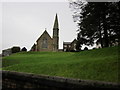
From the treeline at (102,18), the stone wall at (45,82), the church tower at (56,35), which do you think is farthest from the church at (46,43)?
the stone wall at (45,82)

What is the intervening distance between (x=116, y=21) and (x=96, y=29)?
106 inches

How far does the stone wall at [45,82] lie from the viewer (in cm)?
461

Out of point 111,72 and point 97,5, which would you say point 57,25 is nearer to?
point 97,5

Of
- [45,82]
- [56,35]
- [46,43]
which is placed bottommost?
[45,82]

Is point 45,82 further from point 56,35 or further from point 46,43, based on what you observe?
point 56,35

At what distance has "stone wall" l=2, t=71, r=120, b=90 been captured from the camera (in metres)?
4.61

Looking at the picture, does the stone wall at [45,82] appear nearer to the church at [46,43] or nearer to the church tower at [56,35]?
the church at [46,43]

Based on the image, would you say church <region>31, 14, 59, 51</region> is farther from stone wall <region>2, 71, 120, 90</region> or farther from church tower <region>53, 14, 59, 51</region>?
stone wall <region>2, 71, 120, 90</region>

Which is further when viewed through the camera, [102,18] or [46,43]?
[46,43]

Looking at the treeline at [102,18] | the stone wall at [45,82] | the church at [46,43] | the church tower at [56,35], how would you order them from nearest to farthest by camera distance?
the stone wall at [45,82]
the treeline at [102,18]
the church at [46,43]
the church tower at [56,35]

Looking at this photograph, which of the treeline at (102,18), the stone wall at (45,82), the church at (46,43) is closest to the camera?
the stone wall at (45,82)

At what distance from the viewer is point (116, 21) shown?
58.7 feet

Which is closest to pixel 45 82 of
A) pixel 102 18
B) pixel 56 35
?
pixel 102 18

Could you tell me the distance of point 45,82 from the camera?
224 inches
